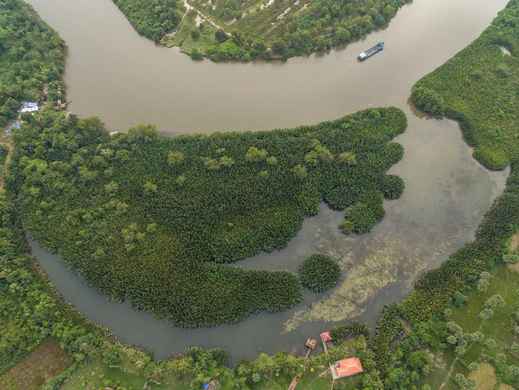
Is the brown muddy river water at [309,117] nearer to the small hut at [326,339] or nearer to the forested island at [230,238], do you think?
the small hut at [326,339]

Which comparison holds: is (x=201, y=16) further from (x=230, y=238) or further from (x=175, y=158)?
(x=230, y=238)

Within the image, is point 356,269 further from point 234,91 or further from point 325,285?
point 234,91

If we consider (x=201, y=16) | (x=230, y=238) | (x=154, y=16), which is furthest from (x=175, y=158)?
(x=201, y=16)

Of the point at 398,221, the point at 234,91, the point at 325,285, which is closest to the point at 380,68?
the point at 234,91

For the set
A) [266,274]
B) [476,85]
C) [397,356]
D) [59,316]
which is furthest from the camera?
[476,85]

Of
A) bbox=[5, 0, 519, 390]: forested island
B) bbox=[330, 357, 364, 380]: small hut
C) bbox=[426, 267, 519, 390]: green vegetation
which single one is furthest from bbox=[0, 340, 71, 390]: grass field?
bbox=[426, 267, 519, 390]: green vegetation
